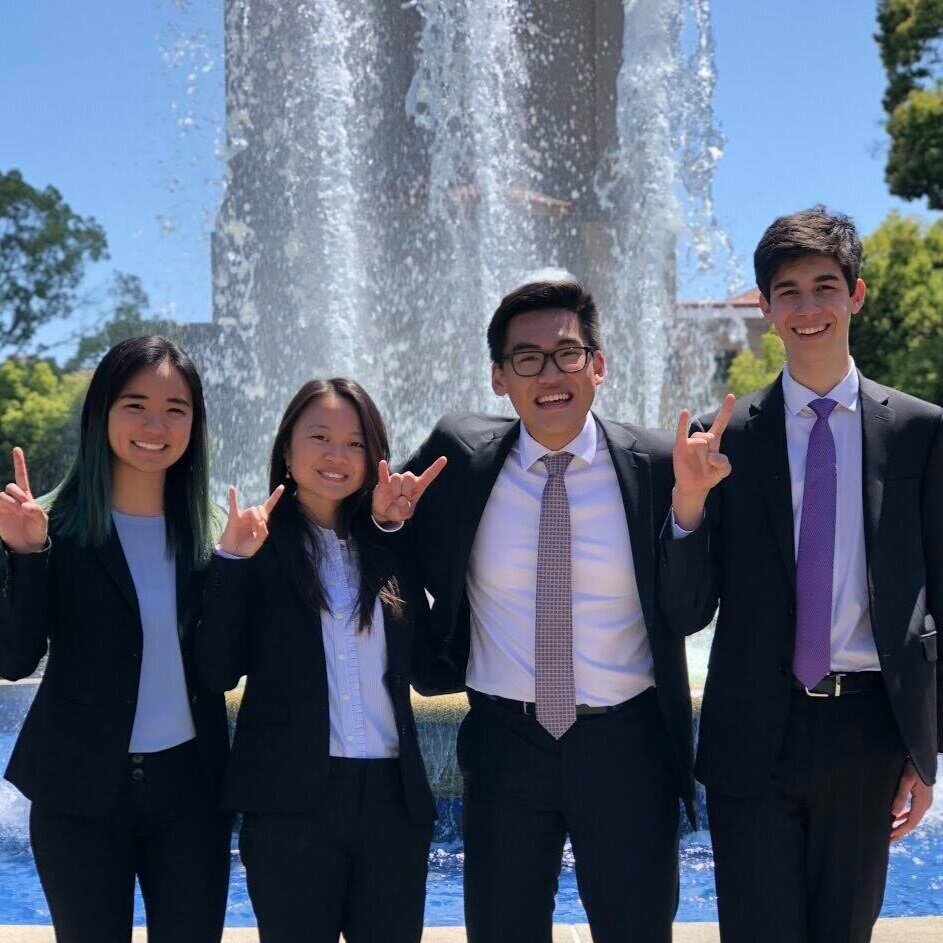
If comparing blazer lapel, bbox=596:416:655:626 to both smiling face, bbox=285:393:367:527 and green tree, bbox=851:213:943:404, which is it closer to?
smiling face, bbox=285:393:367:527

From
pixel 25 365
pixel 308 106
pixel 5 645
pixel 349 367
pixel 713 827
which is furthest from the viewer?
pixel 25 365

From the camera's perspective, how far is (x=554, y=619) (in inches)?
105

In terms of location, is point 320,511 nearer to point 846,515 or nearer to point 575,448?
point 575,448

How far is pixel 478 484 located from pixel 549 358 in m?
0.33

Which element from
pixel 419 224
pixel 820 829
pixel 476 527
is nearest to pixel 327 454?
pixel 476 527

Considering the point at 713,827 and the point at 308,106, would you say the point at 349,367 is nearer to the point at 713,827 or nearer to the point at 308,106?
the point at 308,106

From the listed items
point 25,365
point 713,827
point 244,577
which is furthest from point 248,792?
point 25,365

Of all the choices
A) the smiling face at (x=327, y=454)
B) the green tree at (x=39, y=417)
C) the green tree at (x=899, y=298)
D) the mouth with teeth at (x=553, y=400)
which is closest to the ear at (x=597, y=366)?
the mouth with teeth at (x=553, y=400)

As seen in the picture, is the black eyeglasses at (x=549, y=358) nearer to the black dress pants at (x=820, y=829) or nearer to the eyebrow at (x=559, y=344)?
the eyebrow at (x=559, y=344)

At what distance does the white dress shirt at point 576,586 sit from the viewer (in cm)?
267

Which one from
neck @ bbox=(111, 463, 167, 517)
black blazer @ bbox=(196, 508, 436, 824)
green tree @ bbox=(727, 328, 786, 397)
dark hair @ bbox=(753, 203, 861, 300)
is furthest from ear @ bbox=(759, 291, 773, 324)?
green tree @ bbox=(727, 328, 786, 397)

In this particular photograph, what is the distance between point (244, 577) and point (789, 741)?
1209mm

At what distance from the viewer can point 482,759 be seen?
2.69 metres

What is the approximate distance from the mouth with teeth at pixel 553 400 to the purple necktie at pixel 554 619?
0.54 feet
